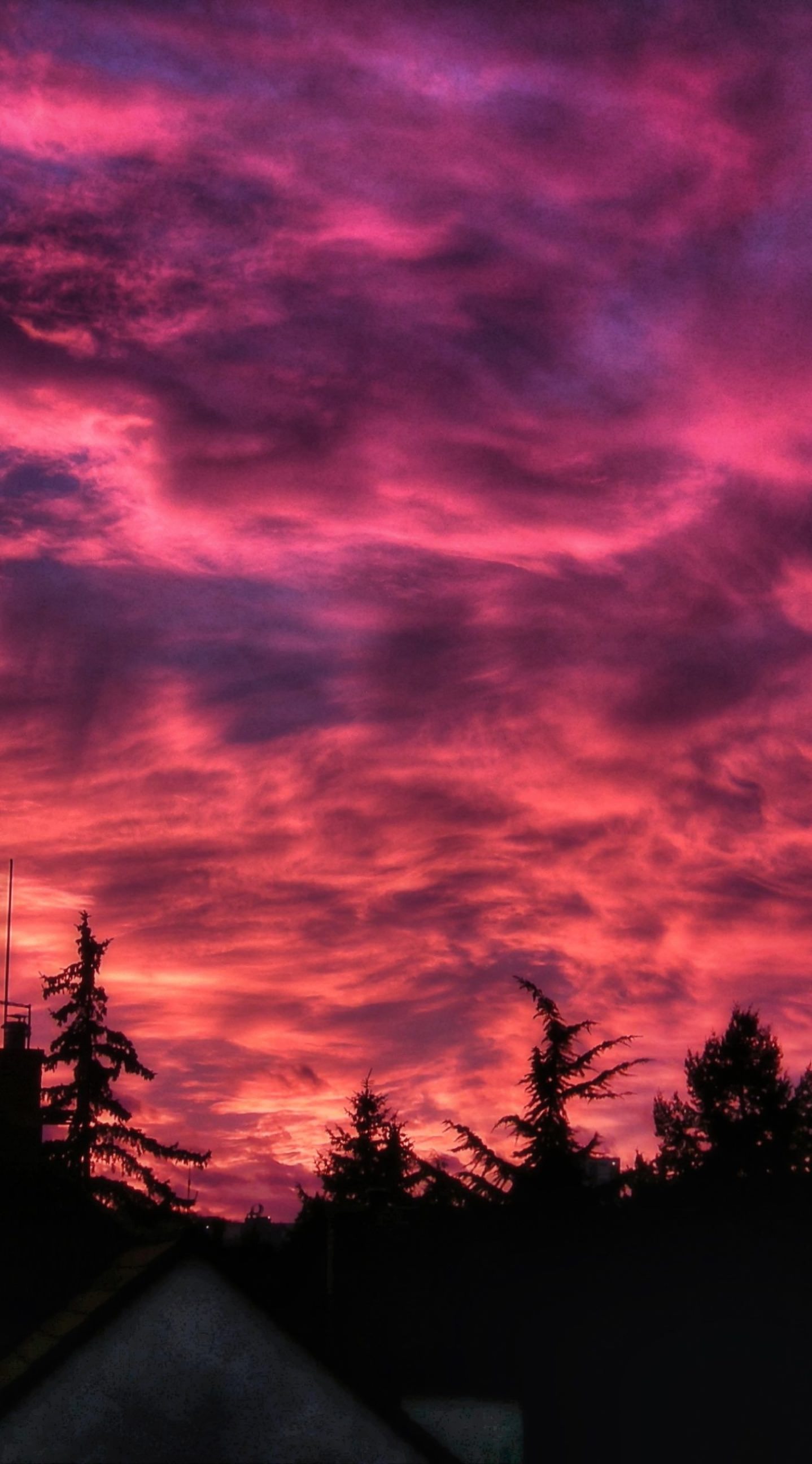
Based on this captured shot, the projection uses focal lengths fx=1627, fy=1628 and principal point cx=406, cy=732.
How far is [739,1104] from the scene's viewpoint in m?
94.6

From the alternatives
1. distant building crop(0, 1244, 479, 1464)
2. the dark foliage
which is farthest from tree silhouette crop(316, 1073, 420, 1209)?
distant building crop(0, 1244, 479, 1464)

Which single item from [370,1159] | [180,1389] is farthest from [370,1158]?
[180,1389]

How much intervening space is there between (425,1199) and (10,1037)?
19.2 metres

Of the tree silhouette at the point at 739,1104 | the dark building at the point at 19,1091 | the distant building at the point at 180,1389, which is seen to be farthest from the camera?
the tree silhouette at the point at 739,1104

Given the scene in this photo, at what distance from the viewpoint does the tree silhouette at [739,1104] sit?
8419cm

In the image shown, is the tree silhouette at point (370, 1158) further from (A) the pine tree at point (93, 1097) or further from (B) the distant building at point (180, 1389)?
(B) the distant building at point (180, 1389)

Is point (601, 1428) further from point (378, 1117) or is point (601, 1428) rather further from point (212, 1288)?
point (378, 1117)

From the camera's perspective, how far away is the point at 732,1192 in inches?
1300

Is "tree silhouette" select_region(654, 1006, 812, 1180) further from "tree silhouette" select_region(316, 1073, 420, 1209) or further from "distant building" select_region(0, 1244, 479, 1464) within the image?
"distant building" select_region(0, 1244, 479, 1464)

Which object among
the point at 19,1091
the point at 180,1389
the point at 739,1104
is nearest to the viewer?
the point at 180,1389

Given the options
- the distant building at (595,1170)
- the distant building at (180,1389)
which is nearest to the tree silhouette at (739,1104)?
the distant building at (595,1170)

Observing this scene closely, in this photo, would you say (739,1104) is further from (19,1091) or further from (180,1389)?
(180,1389)

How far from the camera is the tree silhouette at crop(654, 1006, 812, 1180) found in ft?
276

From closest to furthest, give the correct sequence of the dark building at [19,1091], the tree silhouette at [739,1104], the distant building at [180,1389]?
the distant building at [180,1389]
the dark building at [19,1091]
the tree silhouette at [739,1104]
